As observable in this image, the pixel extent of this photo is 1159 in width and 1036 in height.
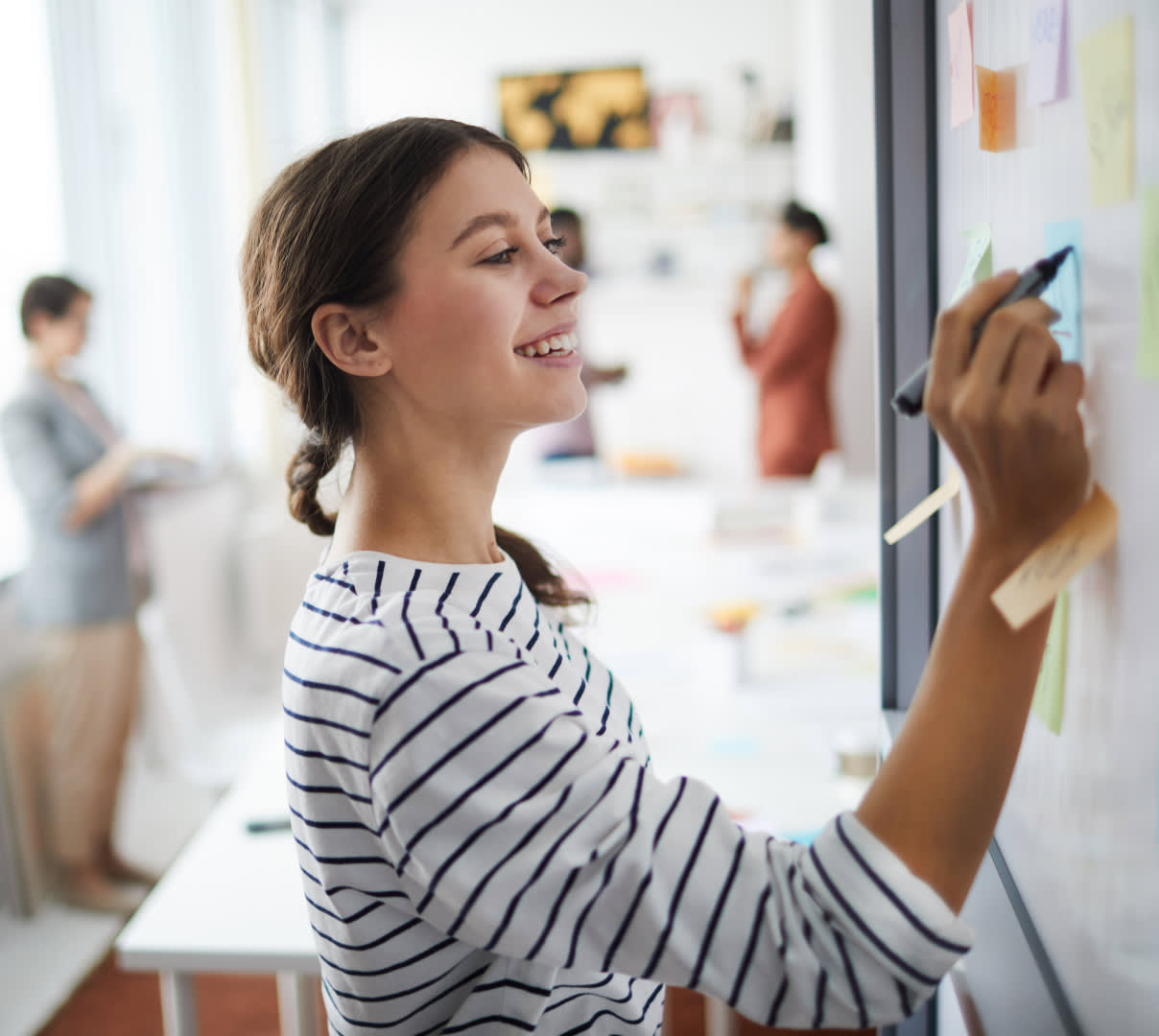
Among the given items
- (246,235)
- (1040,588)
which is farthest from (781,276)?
(1040,588)

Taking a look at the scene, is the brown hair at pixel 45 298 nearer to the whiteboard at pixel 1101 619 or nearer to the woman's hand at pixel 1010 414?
the whiteboard at pixel 1101 619

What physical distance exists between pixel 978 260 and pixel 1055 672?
0.93 feet

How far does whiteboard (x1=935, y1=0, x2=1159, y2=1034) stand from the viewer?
489mm

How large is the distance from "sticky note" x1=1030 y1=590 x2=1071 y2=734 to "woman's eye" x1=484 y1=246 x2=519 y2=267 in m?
0.45

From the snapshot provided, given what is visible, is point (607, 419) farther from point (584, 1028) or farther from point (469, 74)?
point (584, 1028)

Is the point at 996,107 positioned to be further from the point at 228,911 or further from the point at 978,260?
the point at 228,911

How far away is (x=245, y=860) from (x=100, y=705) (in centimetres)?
170

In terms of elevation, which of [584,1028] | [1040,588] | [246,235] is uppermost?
[246,235]

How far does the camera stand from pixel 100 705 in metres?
2.86

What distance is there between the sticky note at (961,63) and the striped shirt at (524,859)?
0.47 m

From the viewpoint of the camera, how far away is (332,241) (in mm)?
804

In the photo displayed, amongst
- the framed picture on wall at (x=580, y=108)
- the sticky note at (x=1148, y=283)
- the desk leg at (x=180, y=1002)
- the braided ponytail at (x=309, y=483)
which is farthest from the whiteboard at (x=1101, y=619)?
the framed picture on wall at (x=580, y=108)

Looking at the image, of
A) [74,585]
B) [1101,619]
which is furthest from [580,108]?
[1101,619]

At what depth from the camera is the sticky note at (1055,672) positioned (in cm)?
61
